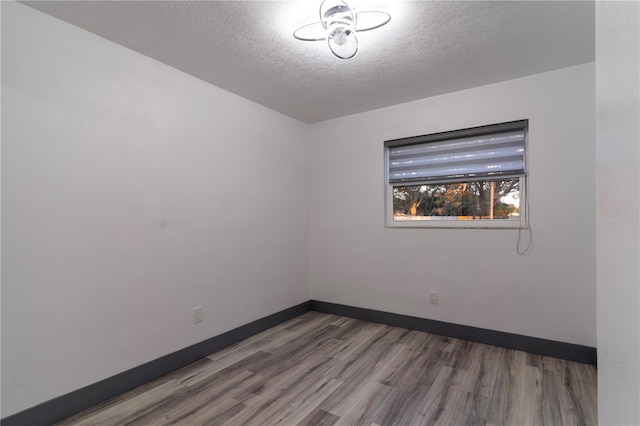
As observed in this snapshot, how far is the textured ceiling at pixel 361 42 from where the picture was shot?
182 cm

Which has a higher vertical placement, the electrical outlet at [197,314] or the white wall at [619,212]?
the white wall at [619,212]

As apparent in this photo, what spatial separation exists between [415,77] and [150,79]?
2192 mm

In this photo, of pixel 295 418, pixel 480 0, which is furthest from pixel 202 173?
pixel 480 0

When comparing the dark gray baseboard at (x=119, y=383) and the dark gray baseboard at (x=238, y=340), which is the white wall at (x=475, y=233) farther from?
the dark gray baseboard at (x=119, y=383)

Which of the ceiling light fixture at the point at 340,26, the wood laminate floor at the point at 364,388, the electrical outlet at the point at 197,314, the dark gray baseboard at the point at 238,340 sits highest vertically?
the ceiling light fixture at the point at 340,26

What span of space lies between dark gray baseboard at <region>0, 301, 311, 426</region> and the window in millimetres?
2097

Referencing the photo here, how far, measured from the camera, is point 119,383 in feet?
6.98

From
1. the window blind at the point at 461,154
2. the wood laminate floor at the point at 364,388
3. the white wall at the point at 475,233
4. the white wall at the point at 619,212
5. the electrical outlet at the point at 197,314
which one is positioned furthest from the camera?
the window blind at the point at 461,154

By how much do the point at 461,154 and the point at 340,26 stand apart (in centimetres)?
192

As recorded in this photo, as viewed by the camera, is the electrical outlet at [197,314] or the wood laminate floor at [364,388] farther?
the electrical outlet at [197,314]

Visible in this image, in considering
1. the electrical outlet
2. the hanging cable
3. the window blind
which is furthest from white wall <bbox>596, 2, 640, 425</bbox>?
the electrical outlet

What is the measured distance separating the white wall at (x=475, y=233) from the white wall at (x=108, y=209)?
1.11 metres

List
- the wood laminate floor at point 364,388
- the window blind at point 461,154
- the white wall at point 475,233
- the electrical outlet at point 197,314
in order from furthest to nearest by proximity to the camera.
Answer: the window blind at point 461,154 → the electrical outlet at point 197,314 → the white wall at point 475,233 → the wood laminate floor at point 364,388

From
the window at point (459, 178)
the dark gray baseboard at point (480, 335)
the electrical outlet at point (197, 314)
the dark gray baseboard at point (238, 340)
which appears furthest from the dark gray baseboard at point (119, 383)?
the window at point (459, 178)
